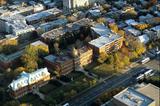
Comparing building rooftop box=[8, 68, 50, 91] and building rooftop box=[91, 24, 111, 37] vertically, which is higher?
building rooftop box=[91, 24, 111, 37]

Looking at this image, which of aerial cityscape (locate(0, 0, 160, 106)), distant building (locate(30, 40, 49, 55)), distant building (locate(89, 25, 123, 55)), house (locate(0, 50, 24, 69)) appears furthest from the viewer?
distant building (locate(30, 40, 49, 55))

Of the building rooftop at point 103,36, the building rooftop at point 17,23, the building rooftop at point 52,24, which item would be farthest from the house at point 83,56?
the building rooftop at point 17,23

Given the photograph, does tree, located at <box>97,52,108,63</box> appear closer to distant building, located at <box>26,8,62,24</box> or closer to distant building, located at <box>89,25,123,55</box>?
distant building, located at <box>89,25,123,55</box>

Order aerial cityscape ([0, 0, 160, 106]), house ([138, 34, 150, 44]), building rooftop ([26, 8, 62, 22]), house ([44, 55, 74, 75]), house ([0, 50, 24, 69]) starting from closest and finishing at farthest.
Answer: aerial cityscape ([0, 0, 160, 106]) → house ([44, 55, 74, 75]) → house ([0, 50, 24, 69]) → house ([138, 34, 150, 44]) → building rooftop ([26, 8, 62, 22])

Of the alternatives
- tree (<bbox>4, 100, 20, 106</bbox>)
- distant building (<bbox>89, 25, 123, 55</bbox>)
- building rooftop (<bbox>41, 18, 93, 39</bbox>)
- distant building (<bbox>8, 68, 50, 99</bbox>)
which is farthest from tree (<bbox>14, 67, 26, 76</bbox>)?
distant building (<bbox>89, 25, 123, 55</bbox>)

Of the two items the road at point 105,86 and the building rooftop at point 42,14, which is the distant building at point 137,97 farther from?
the building rooftop at point 42,14

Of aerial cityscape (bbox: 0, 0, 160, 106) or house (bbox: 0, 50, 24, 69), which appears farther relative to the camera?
house (bbox: 0, 50, 24, 69)

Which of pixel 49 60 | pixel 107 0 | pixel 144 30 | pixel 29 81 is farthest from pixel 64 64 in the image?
pixel 107 0
